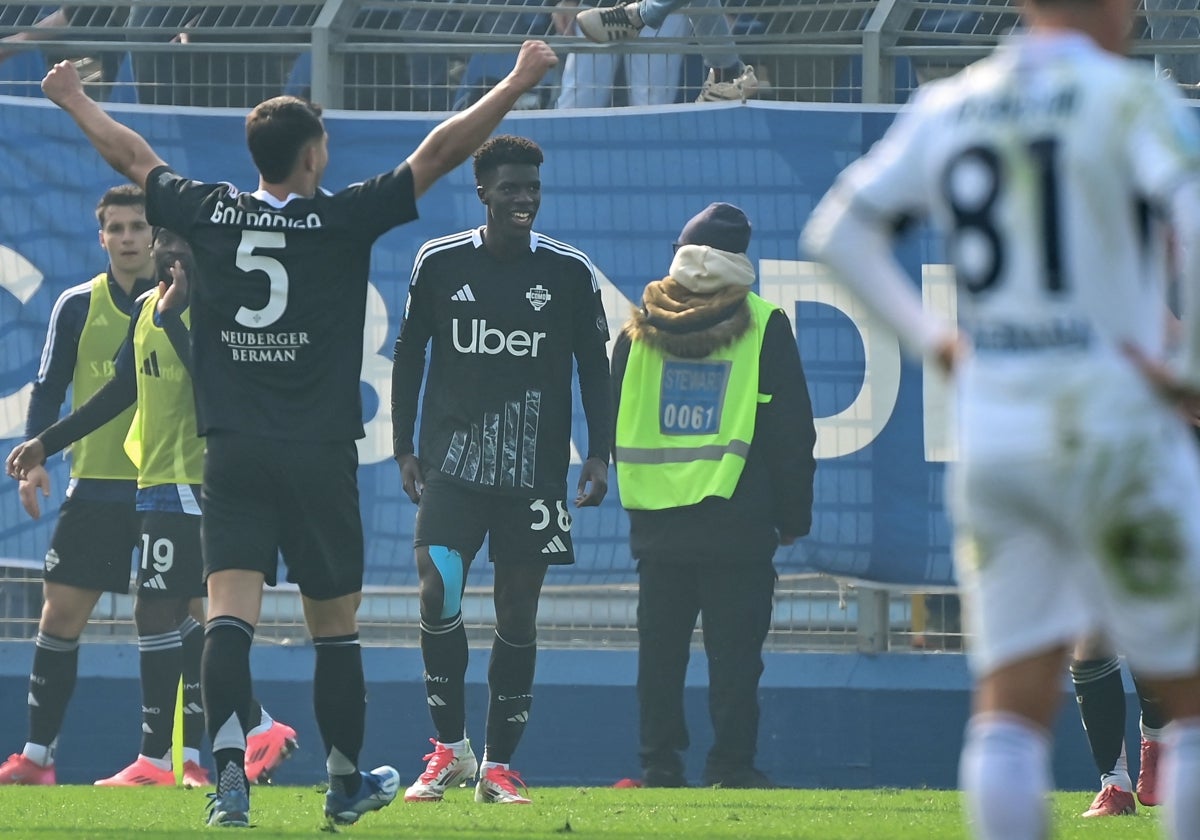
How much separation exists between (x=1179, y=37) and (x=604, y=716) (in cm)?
389

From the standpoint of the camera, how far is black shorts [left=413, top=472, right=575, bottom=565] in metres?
8.02

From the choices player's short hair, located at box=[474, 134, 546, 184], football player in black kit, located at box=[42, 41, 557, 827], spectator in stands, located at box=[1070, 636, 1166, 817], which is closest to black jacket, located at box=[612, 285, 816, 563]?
player's short hair, located at box=[474, 134, 546, 184]

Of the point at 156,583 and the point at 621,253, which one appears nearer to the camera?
the point at 156,583

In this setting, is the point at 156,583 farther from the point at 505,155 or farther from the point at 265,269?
the point at 265,269

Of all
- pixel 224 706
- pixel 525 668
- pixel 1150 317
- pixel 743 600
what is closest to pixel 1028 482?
pixel 1150 317

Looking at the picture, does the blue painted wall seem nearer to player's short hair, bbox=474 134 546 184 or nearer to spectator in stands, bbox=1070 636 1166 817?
spectator in stands, bbox=1070 636 1166 817

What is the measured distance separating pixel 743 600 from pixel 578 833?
10.3 feet

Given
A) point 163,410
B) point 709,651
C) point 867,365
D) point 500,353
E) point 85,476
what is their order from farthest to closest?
point 867,365, point 85,476, point 709,651, point 163,410, point 500,353

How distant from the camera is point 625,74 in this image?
1022 centimetres

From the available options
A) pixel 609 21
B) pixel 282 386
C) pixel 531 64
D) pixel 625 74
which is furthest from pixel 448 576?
pixel 625 74

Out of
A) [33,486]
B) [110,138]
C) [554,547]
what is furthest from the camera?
[33,486]

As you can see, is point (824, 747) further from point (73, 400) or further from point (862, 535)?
point (73, 400)

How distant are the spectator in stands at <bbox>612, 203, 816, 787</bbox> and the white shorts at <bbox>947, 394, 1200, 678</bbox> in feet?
19.3

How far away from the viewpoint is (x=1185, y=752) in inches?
130
